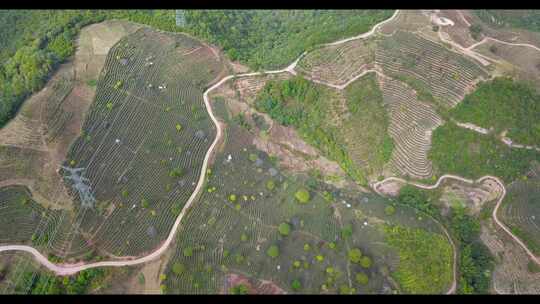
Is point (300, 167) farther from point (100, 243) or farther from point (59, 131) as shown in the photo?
point (59, 131)

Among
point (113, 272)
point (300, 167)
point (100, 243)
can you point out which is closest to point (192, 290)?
point (113, 272)

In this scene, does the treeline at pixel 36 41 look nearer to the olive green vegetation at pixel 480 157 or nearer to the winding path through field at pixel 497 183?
the winding path through field at pixel 497 183

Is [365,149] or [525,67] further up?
[525,67]

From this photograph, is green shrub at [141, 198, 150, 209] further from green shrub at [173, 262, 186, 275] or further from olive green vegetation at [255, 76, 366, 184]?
olive green vegetation at [255, 76, 366, 184]

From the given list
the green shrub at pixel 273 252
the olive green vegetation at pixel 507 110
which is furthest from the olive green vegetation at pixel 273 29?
the green shrub at pixel 273 252

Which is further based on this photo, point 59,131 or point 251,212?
point 59,131
